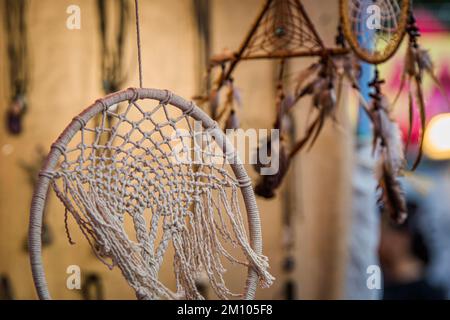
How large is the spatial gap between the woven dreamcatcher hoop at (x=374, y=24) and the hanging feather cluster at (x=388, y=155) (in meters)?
0.15

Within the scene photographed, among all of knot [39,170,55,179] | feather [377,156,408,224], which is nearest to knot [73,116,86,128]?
knot [39,170,55,179]

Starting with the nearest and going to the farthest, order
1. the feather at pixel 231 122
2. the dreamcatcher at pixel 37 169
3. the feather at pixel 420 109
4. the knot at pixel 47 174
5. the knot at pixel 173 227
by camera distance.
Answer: the knot at pixel 47 174 → the knot at pixel 173 227 → the feather at pixel 420 109 → the feather at pixel 231 122 → the dreamcatcher at pixel 37 169

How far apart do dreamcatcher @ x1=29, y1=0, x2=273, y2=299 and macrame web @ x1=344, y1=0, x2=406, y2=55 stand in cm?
76

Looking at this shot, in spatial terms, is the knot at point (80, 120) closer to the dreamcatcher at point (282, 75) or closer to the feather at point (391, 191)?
the dreamcatcher at point (282, 75)

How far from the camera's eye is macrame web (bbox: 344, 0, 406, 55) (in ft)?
7.01

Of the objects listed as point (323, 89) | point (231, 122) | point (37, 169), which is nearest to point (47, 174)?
point (231, 122)

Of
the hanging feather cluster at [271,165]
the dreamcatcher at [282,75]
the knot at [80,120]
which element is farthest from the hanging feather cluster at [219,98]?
the knot at [80,120]

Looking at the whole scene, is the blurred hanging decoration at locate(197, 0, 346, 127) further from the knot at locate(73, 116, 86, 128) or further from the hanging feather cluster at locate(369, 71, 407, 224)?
the knot at locate(73, 116, 86, 128)

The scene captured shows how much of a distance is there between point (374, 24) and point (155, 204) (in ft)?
3.59

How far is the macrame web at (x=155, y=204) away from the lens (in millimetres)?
1435

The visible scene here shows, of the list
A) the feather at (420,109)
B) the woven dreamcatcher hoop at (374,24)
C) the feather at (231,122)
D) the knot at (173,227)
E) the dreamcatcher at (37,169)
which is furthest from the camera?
the dreamcatcher at (37,169)

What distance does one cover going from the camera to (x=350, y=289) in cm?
321

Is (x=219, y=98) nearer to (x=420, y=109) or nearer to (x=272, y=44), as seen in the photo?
(x=272, y=44)

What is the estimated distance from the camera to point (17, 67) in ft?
9.77
